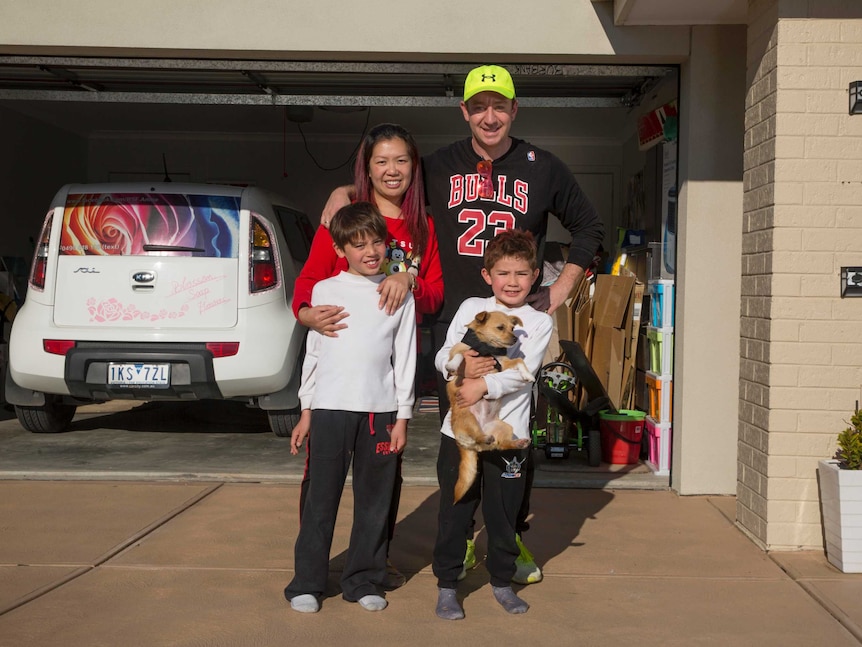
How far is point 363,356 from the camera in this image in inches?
139

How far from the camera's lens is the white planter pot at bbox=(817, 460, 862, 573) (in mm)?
4078

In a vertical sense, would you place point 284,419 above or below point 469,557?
above

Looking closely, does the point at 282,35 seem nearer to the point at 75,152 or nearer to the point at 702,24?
the point at 702,24

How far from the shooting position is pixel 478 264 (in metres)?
3.87

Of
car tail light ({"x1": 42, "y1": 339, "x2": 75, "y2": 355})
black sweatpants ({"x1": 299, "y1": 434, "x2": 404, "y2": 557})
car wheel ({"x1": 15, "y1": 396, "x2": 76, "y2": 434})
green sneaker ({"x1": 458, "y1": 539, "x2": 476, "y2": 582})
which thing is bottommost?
green sneaker ({"x1": 458, "y1": 539, "x2": 476, "y2": 582})

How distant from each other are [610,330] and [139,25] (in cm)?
386

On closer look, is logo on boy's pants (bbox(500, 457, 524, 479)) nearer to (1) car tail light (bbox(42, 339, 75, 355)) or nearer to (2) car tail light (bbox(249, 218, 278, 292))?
(2) car tail light (bbox(249, 218, 278, 292))

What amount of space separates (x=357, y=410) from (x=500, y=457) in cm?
54

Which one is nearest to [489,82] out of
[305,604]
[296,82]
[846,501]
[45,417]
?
[305,604]

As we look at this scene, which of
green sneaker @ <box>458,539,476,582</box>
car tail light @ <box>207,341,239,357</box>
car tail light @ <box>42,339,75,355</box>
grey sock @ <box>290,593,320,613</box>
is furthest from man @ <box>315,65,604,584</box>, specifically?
car tail light @ <box>42,339,75,355</box>

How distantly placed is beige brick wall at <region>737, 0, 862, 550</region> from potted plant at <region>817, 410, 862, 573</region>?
17 cm

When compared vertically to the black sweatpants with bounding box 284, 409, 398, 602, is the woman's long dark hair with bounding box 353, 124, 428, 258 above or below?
above

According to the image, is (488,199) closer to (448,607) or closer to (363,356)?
(363,356)

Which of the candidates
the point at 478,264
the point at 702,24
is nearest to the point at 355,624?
the point at 478,264
